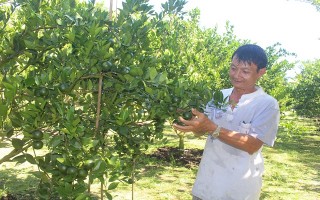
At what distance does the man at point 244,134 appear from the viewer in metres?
2.43

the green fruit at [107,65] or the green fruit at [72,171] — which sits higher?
the green fruit at [107,65]

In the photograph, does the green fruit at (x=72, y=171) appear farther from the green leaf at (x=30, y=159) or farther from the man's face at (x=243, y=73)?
the man's face at (x=243, y=73)

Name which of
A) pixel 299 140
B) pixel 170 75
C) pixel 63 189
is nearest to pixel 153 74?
pixel 63 189

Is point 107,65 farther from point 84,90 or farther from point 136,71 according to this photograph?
point 84,90

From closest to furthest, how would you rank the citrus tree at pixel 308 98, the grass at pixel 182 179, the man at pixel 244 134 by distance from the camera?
the man at pixel 244 134 → the grass at pixel 182 179 → the citrus tree at pixel 308 98

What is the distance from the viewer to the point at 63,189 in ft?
5.24

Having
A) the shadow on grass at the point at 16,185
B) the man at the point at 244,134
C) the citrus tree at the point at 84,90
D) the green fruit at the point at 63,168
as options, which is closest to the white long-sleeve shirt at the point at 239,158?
the man at the point at 244,134

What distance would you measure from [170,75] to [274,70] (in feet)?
20.0

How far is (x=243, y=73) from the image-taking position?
250 cm

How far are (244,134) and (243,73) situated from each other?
0.44 metres

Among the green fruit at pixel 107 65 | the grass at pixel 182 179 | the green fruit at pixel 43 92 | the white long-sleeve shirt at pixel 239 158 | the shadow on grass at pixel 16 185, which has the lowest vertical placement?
the grass at pixel 182 179

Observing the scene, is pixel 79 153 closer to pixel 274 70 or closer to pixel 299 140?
pixel 274 70

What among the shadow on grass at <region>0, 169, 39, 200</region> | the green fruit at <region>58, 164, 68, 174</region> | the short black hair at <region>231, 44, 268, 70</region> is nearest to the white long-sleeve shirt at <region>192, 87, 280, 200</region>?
the short black hair at <region>231, 44, 268, 70</region>

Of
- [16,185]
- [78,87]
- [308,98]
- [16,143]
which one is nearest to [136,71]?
[78,87]
